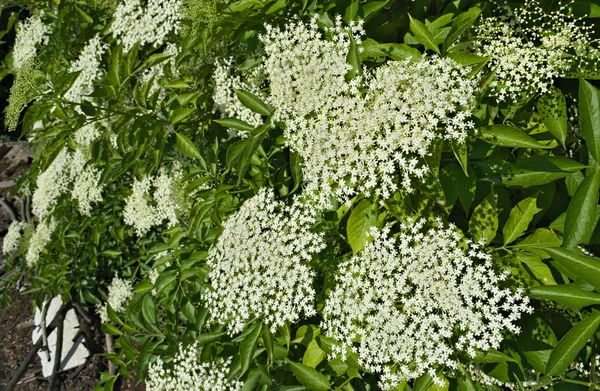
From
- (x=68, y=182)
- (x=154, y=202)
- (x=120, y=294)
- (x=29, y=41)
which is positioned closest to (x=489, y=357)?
(x=154, y=202)

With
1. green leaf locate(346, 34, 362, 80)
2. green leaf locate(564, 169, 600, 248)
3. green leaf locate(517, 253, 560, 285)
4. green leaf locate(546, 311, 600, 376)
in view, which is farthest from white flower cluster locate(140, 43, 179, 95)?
green leaf locate(546, 311, 600, 376)

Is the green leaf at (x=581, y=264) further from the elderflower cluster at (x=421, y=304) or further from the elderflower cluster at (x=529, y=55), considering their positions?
the elderflower cluster at (x=529, y=55)

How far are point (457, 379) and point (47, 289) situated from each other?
401 cm

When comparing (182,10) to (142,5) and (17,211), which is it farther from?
(17,211)

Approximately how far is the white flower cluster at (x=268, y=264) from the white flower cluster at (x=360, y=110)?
185 millimetres

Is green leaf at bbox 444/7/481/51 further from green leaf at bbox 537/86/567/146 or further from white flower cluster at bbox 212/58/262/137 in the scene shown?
white flower cluster at bbox 212/58/262/137

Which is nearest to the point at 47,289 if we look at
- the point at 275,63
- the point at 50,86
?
the point at 50,86

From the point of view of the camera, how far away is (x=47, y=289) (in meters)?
4.78

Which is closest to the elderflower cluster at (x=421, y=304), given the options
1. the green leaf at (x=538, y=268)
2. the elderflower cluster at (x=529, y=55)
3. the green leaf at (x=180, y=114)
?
the green leaf at (x=538, y=268)

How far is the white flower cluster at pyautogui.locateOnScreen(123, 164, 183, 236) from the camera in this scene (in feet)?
12.1

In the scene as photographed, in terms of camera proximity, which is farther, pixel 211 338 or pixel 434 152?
pixel 211 338

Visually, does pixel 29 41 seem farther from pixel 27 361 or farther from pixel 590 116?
pixel 590 116

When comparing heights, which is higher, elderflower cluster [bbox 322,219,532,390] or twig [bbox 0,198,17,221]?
elderflower cluster [bbox 322,219,532,390]

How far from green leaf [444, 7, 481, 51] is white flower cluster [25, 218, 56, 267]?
4079 mm
